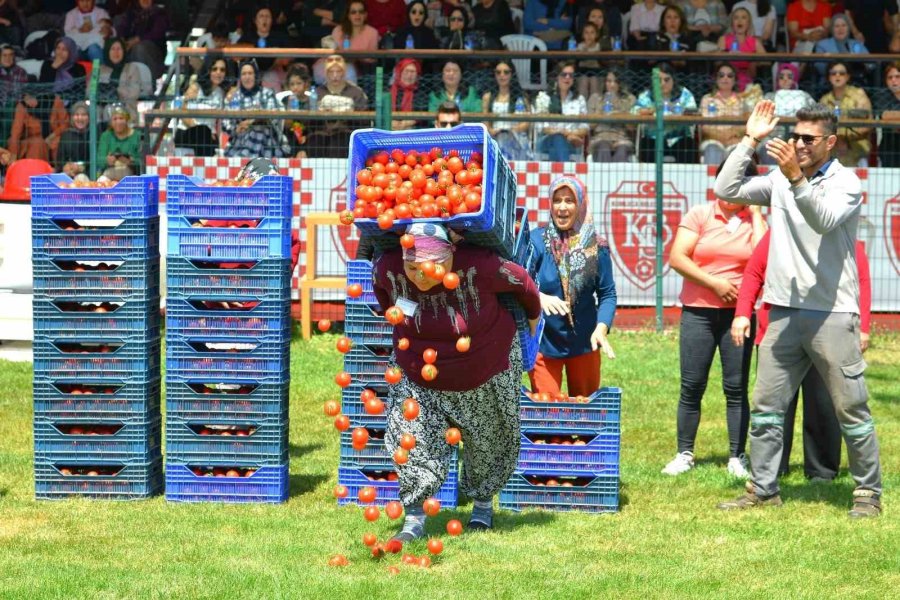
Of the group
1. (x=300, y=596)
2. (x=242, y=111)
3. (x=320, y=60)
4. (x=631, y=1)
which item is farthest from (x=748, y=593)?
(x=631, y=1)

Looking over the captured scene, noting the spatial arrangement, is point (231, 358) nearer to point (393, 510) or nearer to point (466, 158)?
point (393, 510)

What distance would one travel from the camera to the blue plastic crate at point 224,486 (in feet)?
26.1

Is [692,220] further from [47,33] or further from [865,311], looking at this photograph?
[47,33]

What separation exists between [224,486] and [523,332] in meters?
2.10

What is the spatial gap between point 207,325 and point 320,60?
1004 centimetres

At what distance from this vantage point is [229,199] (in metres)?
7.82

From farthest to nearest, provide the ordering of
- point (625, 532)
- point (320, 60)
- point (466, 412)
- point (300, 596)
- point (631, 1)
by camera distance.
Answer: point (631, 1) < point (320, 60) < point (625, 532) < point (466, 412) < point (300, 596)

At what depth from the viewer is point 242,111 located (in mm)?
14750

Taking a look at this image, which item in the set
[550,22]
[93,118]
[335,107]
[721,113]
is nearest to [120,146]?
[93,118]

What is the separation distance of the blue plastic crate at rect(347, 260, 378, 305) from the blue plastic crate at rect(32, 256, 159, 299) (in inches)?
46.5

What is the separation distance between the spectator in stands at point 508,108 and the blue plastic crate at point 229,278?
684 cm

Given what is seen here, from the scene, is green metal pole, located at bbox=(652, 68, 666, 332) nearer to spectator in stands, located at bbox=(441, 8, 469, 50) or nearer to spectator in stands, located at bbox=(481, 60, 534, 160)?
spectator in stands, located at bbox=(481, 60, 534, 160)

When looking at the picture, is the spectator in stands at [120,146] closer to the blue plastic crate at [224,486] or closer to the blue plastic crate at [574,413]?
the blue plastic crate at [224,486]

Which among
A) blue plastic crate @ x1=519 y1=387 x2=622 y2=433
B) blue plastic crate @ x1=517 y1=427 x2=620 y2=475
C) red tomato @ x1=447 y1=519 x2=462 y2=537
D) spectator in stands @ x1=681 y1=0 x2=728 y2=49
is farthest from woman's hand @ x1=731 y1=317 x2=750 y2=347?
spectator in stands @ x1=681 y1=0 x2=728 y2=49
